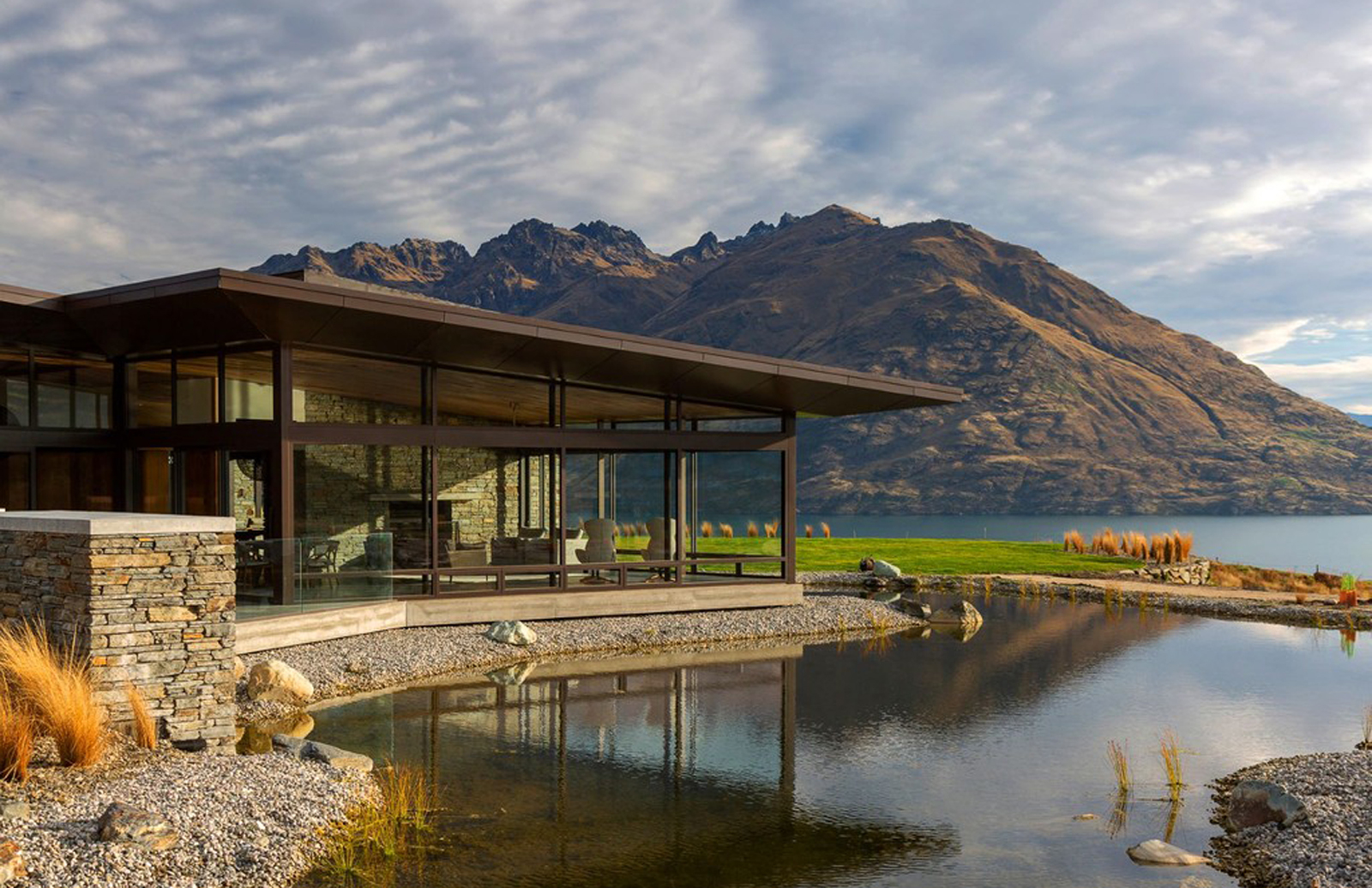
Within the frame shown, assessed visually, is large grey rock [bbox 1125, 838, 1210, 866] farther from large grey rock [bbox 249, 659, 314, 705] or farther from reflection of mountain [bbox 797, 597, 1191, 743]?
large grey rock [bbox 249, 659, 314, 705]

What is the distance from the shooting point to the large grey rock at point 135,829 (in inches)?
237

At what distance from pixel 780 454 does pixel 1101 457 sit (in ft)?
387

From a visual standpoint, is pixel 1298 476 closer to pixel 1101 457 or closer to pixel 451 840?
pixel 1101 457

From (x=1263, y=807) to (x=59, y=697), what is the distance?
8.50 m

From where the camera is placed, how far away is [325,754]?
8133mm

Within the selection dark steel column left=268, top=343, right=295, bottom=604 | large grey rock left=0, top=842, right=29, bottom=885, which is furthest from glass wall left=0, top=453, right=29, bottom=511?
large grey rock left=0, top=842, right=29, bottom=885

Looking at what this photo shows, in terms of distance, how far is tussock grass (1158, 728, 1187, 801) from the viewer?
26.2 ft

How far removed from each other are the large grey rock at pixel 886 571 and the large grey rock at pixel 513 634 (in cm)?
1001

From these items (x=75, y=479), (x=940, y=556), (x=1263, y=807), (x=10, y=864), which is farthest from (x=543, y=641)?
(x=940, y=556)

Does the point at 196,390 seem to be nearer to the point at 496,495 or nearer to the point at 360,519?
the point at 360,519

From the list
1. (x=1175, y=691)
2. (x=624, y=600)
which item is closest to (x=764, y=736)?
(x=1175, y=691)

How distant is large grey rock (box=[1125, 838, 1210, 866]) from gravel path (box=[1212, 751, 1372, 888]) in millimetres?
182

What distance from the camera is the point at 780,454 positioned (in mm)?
17859

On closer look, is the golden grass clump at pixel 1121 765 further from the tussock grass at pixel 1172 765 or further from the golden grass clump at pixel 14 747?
the golden grass clump at pixel 14 747
